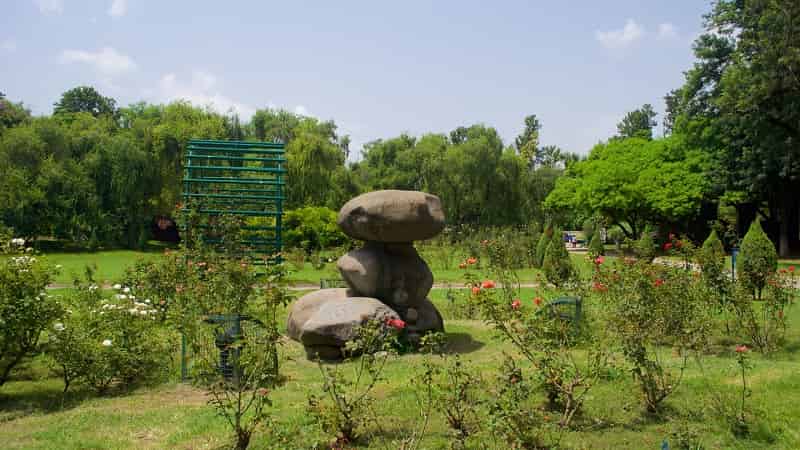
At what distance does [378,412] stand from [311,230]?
21.2 metres

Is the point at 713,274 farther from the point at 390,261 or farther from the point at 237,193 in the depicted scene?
the point at 237,193

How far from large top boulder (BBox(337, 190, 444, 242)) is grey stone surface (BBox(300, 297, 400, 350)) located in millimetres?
1250

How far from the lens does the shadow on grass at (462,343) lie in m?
9.71

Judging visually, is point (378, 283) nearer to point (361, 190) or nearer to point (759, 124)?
point (759, 124)

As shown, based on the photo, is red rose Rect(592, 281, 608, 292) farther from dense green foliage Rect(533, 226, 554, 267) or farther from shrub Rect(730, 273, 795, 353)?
dense green foliage Rect(533, 226, 554, 267)

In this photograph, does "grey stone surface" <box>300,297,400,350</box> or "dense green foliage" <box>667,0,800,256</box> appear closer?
"grey stone surface" <box>300,297,400,350</box>

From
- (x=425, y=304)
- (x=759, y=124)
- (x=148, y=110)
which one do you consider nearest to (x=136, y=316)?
(x=425, y=304)

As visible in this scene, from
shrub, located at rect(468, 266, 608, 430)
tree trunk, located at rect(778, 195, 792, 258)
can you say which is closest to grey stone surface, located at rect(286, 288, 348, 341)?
shrub, located at rect(468, 266, 608, 430)

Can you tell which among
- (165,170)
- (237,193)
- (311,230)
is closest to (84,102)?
(165,170)

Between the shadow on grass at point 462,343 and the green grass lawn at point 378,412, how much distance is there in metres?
1.31

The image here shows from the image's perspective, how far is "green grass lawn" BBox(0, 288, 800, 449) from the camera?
5.48m

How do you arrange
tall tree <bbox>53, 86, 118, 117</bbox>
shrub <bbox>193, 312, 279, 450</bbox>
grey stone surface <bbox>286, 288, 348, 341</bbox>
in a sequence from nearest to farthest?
shrub <bbox>193, 312, 279, 450</bbox> < grey stone surface <bbox>286, 288, 348, 341</bbox> < tall tree <bbox>53, 86, 118, 117</bbox>

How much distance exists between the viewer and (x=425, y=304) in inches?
407

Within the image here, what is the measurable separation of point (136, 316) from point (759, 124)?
26.1 metres
